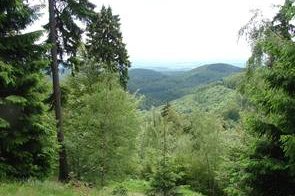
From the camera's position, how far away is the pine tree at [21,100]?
1628 centimetres

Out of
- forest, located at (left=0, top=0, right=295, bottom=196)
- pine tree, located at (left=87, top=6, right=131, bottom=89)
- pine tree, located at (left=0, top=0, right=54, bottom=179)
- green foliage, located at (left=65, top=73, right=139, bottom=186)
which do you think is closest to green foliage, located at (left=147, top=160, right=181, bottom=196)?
forest, located at (left=0, top=0, right=295, bottom=196)

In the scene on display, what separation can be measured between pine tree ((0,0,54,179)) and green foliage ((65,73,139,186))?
6.27 metres

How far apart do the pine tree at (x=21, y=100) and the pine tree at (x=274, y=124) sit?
799 cm

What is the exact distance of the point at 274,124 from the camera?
12.0 meters

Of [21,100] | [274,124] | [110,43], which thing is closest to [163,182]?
[21,100]

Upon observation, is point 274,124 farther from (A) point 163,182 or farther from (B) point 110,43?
(B) point 110,43

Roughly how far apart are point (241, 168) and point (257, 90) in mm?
2373

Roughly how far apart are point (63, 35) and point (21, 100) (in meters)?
7.42

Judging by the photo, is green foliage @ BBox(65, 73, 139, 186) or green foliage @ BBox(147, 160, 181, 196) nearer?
green foliage @ BBox(147, 160, 181, 196)

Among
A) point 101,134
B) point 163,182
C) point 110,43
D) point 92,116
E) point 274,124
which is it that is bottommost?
point 163,182

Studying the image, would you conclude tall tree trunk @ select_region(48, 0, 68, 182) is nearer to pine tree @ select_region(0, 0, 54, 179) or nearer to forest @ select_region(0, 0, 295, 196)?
forest @ select_region(0, 0, 295, 196)

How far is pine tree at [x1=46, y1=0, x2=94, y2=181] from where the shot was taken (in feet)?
71.5

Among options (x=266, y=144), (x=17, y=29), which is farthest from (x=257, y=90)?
(x=17, y=29)

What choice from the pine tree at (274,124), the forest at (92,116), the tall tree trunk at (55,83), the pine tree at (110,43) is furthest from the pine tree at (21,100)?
the pine tree at (110,43)
